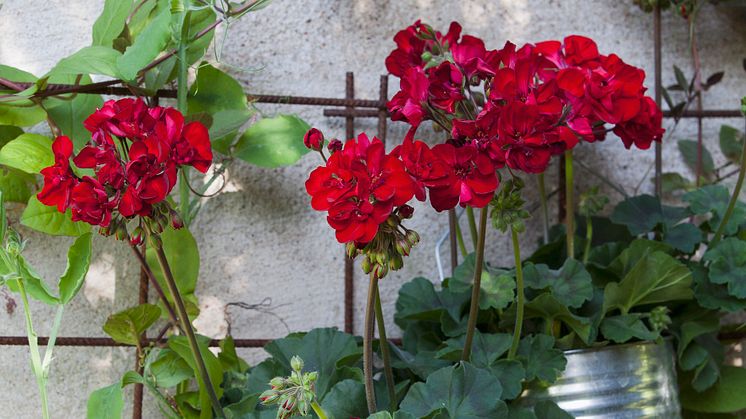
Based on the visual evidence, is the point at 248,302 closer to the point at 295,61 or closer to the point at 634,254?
the point at 295,61

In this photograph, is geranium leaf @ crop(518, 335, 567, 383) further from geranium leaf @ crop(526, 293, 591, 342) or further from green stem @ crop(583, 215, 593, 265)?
green stem @ crop(583, 215, 593, 265)

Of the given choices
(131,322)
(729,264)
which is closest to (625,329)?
(729,264)

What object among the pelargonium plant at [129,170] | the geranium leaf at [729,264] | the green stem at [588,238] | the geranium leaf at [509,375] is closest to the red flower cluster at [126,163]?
the pelargonium plant at [129,170]

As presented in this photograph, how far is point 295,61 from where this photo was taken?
1429mm

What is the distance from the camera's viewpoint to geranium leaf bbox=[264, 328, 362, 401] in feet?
3.69

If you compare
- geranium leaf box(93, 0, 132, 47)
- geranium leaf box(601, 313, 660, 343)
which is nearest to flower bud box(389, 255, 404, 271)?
geranium leaf box(601, 313, 660, 343)

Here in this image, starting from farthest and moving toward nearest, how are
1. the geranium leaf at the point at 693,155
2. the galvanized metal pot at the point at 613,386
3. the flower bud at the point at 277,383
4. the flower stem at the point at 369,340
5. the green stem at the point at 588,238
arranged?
1. the geranium leaf at the point at 693,155
2. the green stem at the point at 588,238
3. the galvanized metal pot at the point at 613,386
4. the flower stem at the point at 369,340
5. the flower bud at the point at 277,383

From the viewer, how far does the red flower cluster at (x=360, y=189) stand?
0.78 meters

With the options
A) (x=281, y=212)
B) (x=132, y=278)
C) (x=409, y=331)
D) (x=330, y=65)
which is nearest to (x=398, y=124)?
(x=330, y=65)

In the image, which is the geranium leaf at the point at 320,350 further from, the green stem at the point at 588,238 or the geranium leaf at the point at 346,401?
the green stem at the point at 588,238

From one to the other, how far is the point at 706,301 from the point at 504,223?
0.50m

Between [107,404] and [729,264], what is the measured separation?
38.0 inches

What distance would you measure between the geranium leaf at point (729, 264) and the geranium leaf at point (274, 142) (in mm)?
673

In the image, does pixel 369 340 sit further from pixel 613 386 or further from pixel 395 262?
pixel 613 386
